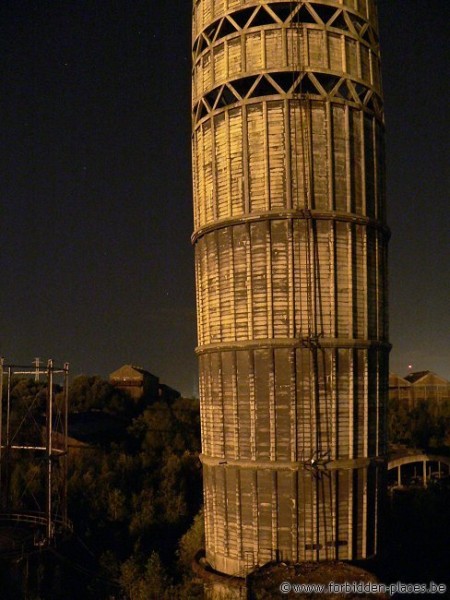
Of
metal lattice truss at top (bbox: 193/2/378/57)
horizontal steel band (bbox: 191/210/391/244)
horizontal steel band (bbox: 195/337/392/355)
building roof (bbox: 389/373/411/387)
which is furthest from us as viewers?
building roof (bbox: 389/373/411/387)

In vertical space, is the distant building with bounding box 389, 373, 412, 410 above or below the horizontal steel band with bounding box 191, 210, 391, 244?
below

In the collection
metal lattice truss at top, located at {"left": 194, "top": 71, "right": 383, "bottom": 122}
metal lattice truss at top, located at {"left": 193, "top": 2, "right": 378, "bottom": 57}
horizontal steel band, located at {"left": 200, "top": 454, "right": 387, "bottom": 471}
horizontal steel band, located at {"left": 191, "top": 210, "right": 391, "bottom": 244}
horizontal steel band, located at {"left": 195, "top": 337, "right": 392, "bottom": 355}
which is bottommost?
horizontal steel band, located at {"left": 200, "top": 454, "right": 387, "bottom": 471}

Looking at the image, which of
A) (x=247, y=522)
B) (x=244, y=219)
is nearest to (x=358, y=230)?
(x=244, y=219)

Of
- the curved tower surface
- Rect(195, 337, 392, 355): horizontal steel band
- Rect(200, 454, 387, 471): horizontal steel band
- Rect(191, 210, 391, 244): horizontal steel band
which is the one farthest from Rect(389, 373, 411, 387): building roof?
Rect(191, 210, 391, 244): horizontal steel band

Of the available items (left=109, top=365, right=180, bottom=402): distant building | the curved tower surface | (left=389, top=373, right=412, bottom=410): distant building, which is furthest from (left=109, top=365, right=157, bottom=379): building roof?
the curved tower surface

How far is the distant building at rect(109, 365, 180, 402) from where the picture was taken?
62922 millimetres

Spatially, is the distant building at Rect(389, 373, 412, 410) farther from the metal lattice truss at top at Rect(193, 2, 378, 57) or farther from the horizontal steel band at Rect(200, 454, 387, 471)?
the metal lattice truss at top at Rect(193, 2, 378, 57)

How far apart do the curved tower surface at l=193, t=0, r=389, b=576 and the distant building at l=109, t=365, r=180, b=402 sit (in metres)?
44.3

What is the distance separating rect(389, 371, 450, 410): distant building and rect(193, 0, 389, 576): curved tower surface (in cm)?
4737

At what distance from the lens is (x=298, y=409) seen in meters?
17.9

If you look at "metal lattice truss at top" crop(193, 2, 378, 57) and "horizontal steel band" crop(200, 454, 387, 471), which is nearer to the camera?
"horizontal steel band" crop(200, 454, 387, 471)

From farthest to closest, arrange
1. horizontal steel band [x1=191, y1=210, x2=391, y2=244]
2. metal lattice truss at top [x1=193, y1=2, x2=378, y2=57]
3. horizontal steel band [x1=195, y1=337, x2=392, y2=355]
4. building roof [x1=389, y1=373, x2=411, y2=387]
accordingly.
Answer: building roof [x1=389, y1=373, x2=411, y2=387] → metal lattice truss at top [x1=193, y1=2, x2=378, y2=57] → horizontal steel band [x1=191, y1=210, x2=391, y2=244] → horizontal steel band [x1=195, y1=337, x2=392, y2=355]

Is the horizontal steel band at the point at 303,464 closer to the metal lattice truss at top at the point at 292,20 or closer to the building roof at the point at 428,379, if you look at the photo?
the metal lattice truss at top at the point at 292,20

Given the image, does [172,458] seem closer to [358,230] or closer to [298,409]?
[298,409]
